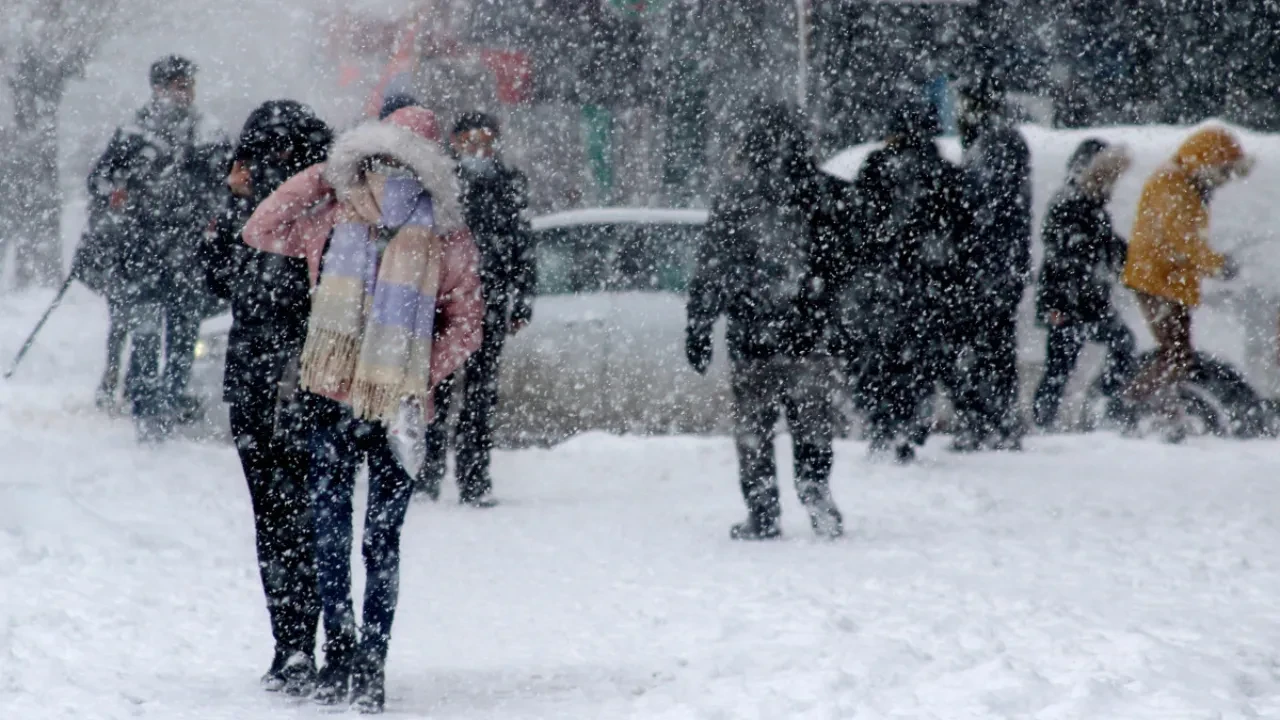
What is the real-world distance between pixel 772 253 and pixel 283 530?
122 inches

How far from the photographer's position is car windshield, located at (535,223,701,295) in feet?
38.0

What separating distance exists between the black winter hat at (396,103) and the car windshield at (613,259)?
5.93 m

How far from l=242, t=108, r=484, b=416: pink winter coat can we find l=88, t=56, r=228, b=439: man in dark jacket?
6.04 metres

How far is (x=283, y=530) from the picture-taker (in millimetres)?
5648

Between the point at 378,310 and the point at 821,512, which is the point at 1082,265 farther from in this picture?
the point at 378,310

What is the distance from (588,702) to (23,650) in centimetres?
173

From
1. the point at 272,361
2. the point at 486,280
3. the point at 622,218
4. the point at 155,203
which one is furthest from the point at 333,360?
the point at 155,203

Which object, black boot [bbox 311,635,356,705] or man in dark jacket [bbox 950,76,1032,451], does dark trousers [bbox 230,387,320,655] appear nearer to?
black boot [bbox 311,635,356,705]

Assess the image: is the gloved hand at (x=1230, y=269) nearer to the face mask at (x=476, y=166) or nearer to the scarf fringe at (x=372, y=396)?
the face mask at (x=476, y=166)

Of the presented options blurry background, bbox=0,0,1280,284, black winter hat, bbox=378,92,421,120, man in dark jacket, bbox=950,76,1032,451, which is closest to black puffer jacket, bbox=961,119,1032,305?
man in dark jacket, bbox=950,76,1032,451

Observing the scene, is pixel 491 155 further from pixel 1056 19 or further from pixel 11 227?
pixel 11 227

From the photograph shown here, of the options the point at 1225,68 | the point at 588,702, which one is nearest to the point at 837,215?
the point at 588,702

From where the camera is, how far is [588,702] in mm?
5500

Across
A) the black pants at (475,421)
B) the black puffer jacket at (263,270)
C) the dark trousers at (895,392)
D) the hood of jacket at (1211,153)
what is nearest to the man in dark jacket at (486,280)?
the black pants at (475,421)
